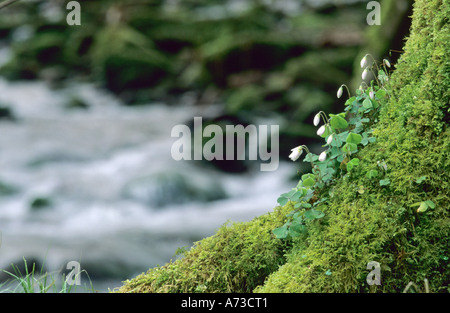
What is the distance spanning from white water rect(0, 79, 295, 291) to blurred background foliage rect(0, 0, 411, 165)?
1066 millimetres

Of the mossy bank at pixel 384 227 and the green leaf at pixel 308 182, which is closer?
the mossy bank at pixel 384 227

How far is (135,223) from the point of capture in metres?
8.12

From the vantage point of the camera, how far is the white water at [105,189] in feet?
22.9

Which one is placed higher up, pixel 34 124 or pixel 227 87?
pixel 227 87

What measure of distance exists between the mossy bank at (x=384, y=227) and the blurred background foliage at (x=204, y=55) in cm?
730

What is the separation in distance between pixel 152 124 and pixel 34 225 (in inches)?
201

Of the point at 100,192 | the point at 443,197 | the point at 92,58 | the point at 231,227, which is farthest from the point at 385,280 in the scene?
the point at 92,58

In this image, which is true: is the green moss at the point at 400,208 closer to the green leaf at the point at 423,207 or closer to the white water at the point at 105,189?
the green leaf at the point at 423,207

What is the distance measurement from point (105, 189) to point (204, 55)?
601 centimetres

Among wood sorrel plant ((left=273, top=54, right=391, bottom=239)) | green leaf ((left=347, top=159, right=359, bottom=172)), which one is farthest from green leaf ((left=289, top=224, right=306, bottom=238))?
green leaf ((left=347, top=159, right=359, bottom=172))

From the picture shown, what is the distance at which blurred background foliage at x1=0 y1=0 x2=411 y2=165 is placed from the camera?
11.2 meters

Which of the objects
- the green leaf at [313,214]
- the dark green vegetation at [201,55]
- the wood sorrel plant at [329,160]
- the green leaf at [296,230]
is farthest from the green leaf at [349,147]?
the dark green vegetation at [201,55]

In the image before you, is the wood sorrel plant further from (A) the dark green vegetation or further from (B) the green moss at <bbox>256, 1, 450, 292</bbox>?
(A) the dark green vegetation
